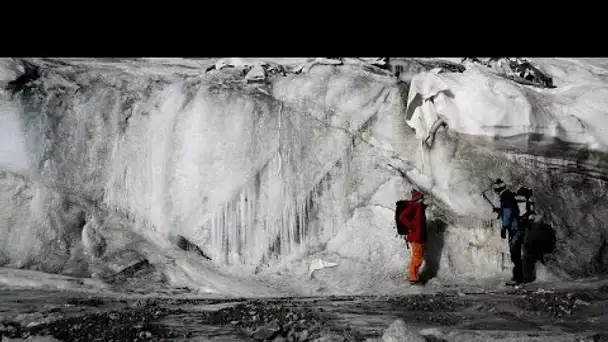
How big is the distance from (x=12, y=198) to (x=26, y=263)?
1255mm

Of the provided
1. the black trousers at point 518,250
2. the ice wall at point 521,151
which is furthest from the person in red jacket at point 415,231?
the black trousers at point 518,250

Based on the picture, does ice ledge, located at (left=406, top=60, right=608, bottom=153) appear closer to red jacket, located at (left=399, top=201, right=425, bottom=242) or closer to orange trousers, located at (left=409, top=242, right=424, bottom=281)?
red jacket, located at (left=399, top=201, right=425, bottom=242)

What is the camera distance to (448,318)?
7105 millimetres

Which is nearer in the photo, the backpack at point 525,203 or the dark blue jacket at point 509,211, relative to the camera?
the dark blue jacket at point 509,211

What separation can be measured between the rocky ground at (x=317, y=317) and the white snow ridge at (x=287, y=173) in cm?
165

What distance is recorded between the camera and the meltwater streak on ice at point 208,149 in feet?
35.8

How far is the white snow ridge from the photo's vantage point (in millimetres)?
10484

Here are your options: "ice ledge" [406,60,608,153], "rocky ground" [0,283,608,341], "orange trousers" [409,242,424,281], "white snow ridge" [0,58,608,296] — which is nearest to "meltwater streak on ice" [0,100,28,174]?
"white snow ridge" [0,58,608,296]

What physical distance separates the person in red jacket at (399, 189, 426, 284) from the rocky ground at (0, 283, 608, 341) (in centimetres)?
90

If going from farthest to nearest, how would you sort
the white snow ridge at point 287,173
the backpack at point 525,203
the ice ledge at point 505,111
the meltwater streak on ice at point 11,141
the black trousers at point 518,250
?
the meltwater streak on ice at point 11,141
the ice ledge at point 505,111
the white snow ridge at point 287,173
the backpack at point 525,203
the black trousers at point 518,250

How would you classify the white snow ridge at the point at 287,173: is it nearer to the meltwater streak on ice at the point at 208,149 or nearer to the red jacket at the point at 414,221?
the meltwater streak on ice at the point at 208,149

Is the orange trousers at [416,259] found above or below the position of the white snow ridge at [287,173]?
below

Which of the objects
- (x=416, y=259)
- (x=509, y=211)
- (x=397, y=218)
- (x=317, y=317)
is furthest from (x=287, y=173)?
(x=317, y=317)

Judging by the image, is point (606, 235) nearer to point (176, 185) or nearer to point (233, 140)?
point (233, 140)
